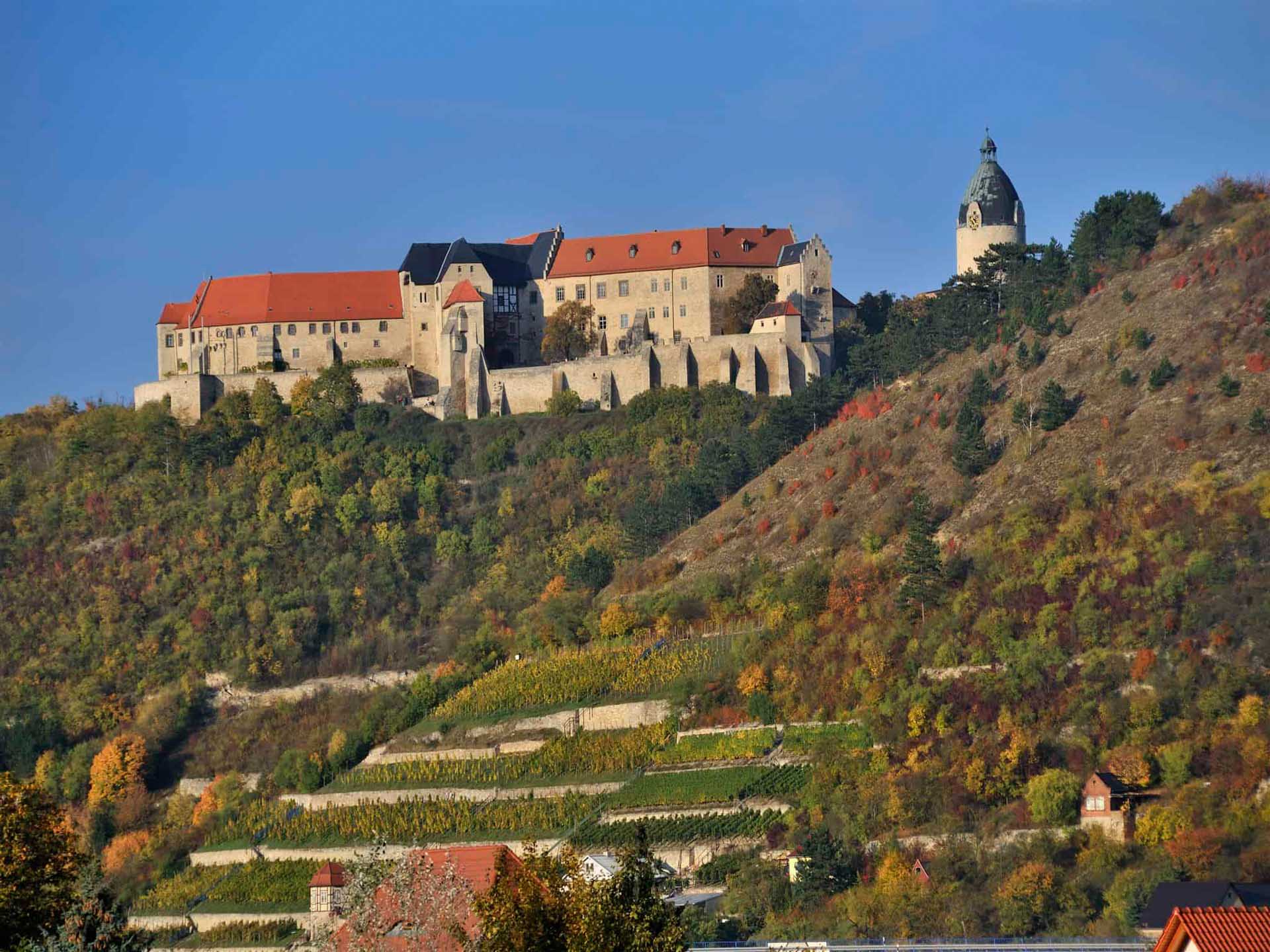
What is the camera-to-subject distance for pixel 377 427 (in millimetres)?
88938

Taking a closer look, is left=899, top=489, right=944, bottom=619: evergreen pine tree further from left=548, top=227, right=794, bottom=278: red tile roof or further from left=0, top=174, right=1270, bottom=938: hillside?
left=548, top=227, right=794, bottom=278: red tile roof

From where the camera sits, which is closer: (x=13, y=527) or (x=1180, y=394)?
(x=1180, y=394)

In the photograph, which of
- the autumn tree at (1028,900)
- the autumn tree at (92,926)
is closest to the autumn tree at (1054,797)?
the autumn tree at (1028,900)

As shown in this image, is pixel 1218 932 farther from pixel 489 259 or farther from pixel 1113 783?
pixel 489 259

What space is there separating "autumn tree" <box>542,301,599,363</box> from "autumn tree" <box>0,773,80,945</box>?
52.3 meters

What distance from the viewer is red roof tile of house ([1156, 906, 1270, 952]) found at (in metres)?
26.4

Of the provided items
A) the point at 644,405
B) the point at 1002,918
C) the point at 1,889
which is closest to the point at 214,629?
the point at 644,405

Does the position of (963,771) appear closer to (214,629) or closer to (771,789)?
(771,789)

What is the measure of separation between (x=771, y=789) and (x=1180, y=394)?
19.2 metres

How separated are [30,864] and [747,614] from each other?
34088 millimetres

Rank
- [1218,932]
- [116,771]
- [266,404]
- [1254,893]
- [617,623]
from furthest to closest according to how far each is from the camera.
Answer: [266,404]
[116,771]
[617,623]
[1254,893]
[1218,932]

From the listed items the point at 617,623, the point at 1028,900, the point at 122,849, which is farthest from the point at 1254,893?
the point at 122,849

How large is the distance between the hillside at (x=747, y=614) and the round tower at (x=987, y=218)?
3.85 m

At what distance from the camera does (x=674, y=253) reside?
302 ft
